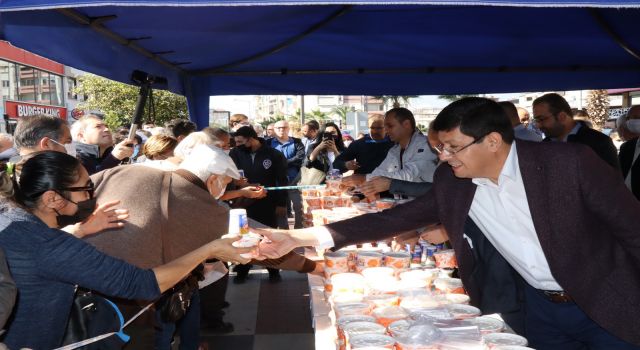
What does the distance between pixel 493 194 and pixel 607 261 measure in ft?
1.48

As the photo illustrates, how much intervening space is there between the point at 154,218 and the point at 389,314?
1359 mm

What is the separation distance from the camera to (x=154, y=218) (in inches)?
106

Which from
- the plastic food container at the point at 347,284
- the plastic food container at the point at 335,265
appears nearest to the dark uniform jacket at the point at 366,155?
the plastic food container at the point at 335,265

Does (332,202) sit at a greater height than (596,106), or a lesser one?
lesser

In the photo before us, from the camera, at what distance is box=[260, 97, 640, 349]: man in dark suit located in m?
1.91

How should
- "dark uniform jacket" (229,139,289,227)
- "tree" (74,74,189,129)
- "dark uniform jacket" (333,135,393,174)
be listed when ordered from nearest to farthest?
"dark uniform jacket" (333,135,393,174) < "dark uniform jacket" (229,139,289,227) < "tree" (74,74,189,129)

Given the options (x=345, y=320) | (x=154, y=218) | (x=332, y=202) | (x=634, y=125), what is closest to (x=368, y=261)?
(x=345, y=320)

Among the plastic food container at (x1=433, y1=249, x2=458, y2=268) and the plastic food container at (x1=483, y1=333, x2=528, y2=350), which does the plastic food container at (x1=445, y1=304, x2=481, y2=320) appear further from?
the plastic food container at (x1=433, y1=249, x2=458, y2=268)

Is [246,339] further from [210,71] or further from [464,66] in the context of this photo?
[464,66]

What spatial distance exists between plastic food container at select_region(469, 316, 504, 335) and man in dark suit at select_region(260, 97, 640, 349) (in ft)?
1.19

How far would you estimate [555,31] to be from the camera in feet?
13.7

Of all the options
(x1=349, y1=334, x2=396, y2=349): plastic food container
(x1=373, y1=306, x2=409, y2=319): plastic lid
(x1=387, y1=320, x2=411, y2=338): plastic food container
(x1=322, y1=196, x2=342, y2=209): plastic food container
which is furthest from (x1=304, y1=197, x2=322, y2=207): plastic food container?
(x1=349, y1=334, x2=396, y2=349): plastic food container

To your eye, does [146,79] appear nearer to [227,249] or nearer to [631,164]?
[227,249]

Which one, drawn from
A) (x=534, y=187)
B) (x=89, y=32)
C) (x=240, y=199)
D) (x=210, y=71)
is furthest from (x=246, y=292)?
(x=534, y=187)
